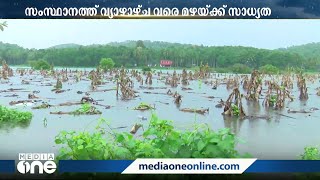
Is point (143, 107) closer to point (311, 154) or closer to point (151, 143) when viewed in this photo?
point (151, 143)

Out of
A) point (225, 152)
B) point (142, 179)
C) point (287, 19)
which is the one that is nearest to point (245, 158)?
point (225, 152)

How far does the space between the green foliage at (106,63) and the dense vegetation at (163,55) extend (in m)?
0.02

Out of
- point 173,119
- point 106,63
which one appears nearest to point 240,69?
point 173,119

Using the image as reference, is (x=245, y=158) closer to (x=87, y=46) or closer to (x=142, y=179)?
Answer: (x=142, y=179)

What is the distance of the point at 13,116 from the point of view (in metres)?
4.82

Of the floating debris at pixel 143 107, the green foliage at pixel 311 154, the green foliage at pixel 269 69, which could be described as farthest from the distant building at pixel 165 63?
the green foliage at pixel 311 154

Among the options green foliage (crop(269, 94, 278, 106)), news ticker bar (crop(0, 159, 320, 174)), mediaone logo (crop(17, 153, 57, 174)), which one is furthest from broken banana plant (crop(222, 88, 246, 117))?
mediaone logo (crop(17, 153, 57, 174))

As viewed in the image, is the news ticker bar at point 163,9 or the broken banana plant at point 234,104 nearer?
the news ticker bar at point 163,9

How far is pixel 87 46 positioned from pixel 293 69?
5.35 ft

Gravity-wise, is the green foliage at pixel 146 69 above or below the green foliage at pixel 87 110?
above

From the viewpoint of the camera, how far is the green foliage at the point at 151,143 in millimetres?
4824

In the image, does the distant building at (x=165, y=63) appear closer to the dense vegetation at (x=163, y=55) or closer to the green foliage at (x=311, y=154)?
the dense vegetation at (x=163, y=55)

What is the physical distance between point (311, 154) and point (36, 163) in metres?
2.15

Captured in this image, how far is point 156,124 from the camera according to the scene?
4824mm
